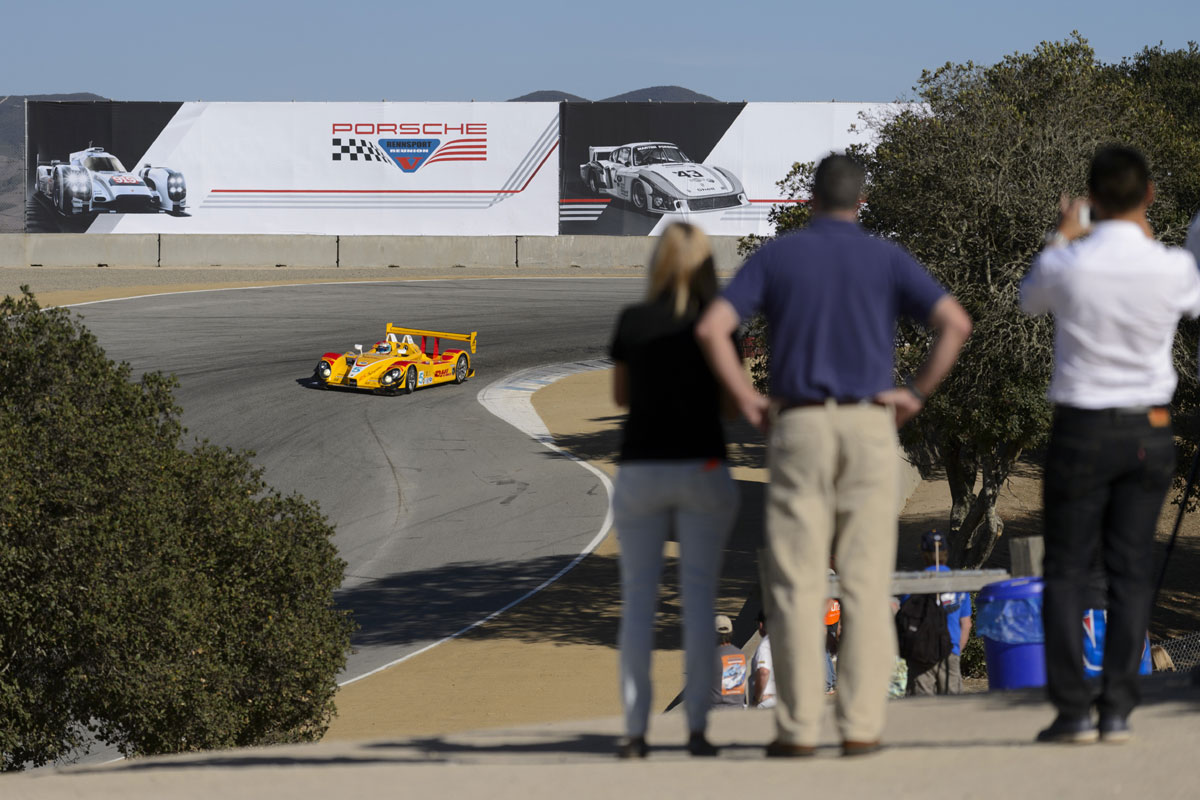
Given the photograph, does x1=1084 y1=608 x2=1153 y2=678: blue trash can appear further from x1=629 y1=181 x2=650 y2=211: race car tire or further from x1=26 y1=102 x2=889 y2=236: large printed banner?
x1=629 y1=181 x2=650 y2=211: race car tire

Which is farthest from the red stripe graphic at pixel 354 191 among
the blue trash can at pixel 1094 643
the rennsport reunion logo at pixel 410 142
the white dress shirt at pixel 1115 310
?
the white dress shirt at pixel 1115 310

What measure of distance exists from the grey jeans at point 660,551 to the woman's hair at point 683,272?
531 mm

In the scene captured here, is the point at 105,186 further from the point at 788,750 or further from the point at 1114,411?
the point at 1114,411

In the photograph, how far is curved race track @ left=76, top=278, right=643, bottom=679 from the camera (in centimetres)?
2488

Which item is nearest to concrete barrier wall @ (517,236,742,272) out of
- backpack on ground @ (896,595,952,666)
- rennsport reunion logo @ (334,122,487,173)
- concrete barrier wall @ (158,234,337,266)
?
rennsport reunion logo @ (334,122,487,173)

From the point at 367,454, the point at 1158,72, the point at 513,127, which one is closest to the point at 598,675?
the point at 367,454

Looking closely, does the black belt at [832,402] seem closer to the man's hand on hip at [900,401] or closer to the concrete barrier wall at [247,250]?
the man's hand on hip at [900,401]

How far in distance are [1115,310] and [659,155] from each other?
61.2 metres

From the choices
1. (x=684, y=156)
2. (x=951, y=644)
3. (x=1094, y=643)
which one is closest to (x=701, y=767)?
(x=1094, y=643)

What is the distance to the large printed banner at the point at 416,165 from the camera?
6444cm

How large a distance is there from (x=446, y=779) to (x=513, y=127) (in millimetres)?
62854

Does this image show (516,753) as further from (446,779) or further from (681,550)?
(681,550)

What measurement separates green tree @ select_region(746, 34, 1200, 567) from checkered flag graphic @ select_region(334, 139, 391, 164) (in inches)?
1872

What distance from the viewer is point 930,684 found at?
8.52 m
